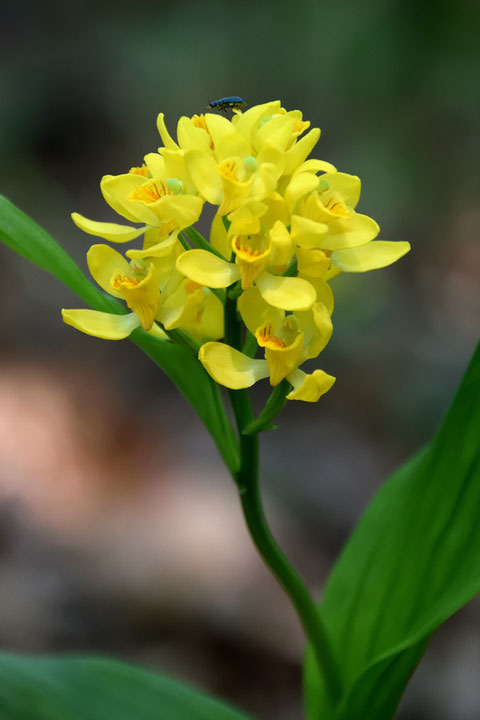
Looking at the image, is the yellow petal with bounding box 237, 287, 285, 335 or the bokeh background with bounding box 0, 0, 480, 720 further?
the bokeh background with bounding box 0, 0, 480, 720

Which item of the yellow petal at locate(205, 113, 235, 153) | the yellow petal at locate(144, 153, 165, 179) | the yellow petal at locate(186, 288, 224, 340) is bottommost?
the yellow petal at locate(186, 288, 224, 340)

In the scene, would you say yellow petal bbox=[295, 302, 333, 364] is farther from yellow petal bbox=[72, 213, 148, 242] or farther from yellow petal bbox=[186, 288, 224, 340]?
yellow petal bbox=[72, 213, 148, 242]

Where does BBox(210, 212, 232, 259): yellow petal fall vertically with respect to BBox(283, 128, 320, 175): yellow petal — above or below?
below

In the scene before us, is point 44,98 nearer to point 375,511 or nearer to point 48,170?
point 48,170

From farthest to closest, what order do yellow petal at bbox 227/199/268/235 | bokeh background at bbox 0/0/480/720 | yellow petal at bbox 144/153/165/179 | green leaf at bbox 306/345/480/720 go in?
bokeh background at bbox 0/0/480/720 → green leaf at bbox 306/345/480/720 → yellow petal at bbox 144/153/165/179 → yellow petal at bbox 227/199/268/235

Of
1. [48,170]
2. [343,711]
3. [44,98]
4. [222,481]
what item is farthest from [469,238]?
[343,711]

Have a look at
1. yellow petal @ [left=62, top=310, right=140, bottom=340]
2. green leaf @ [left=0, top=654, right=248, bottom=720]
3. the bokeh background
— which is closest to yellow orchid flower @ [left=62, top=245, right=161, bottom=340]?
yellow petal @ [left=62, top=310, right=140, bottom=340]

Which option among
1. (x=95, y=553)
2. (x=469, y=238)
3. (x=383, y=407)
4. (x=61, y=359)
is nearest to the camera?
(x=95, y=553)
